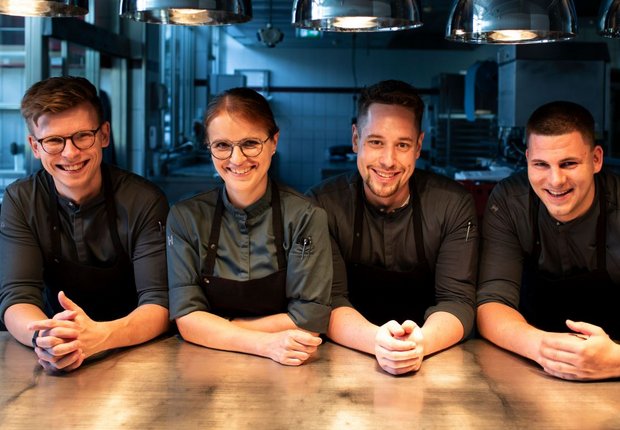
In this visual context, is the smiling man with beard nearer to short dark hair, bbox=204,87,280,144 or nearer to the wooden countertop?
the wooden countertop

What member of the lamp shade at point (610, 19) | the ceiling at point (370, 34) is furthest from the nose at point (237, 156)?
the ceiling at point (370, 34)

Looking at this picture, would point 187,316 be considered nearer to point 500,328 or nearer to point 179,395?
point 179,395

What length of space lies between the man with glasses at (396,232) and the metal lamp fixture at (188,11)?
1.85 feet

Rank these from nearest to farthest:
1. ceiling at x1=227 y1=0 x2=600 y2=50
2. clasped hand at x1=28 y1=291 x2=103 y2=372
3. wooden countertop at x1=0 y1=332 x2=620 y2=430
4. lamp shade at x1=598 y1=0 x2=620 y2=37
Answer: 1. wooden countertop at x1=0 y1=332 x2=620 y2=430
2. clasped hand at x1=28 y1=291 x2=103 y2=372
3. lamp shade at x1=598 y1=0 x2=620 y2=37
4. ceiling at x1=227 y1=0 x2=600 y2=50

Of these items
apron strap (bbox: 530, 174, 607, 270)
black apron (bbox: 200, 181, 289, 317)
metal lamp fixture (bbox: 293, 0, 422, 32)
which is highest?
metal lamp fixture (bbox: 293, 0, 422, 32)

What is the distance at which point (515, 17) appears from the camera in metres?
1.89

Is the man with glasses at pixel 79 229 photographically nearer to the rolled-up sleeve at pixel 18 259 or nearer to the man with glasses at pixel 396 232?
the rolled-up sleeve at pixel 18 259

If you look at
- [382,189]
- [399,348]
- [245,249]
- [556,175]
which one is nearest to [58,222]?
[245,249]

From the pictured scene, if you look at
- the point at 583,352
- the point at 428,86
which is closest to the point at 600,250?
the point at 583,352

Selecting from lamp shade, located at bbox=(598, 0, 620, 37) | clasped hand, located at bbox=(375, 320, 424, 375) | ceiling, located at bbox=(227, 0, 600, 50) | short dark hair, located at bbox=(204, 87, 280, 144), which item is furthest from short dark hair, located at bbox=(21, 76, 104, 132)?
ceiling, located at bbox=(227, 0, 600, 50)

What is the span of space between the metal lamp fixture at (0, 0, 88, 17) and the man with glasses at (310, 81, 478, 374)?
0.85 metres

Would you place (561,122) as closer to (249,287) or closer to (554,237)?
(554,237)

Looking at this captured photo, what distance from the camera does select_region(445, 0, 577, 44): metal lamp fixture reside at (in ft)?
6.20

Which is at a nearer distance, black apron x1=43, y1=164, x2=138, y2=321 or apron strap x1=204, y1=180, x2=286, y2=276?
apron strap x1=204, y1=180, x2=286, y2=276
